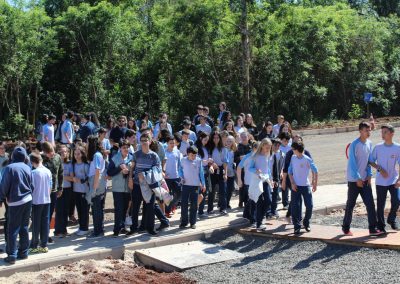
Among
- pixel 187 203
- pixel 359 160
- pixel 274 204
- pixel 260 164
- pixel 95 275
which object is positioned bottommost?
pixel 95 275

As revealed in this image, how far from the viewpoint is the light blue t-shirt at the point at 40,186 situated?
9.32 metres

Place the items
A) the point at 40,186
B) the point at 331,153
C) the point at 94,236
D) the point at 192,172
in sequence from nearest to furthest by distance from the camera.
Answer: the point at 40,186 → the point at 94,236 → the point at 192,172 → the point at 331,153

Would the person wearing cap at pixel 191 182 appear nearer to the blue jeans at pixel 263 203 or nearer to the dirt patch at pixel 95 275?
the blue jeans at pixel 263 203

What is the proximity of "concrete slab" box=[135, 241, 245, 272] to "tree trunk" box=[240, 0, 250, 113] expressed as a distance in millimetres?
17011

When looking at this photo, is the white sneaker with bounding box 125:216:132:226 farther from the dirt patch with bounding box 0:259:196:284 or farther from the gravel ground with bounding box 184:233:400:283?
the gravel ground with bounding box 184:233:400:283

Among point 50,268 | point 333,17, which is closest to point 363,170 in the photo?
point 50,268

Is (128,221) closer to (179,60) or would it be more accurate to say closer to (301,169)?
(301,169)

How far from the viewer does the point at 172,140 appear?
11531mm

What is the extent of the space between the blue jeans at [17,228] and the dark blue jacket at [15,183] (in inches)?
6.1

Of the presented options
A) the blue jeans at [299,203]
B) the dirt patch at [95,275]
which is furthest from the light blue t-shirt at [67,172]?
the blue jeans at [299,203]

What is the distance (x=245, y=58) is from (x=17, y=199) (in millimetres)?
18650

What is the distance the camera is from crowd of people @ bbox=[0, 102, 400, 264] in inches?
367

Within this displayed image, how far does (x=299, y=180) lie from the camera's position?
393 inches

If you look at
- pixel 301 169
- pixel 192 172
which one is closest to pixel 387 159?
pixel 301 169
